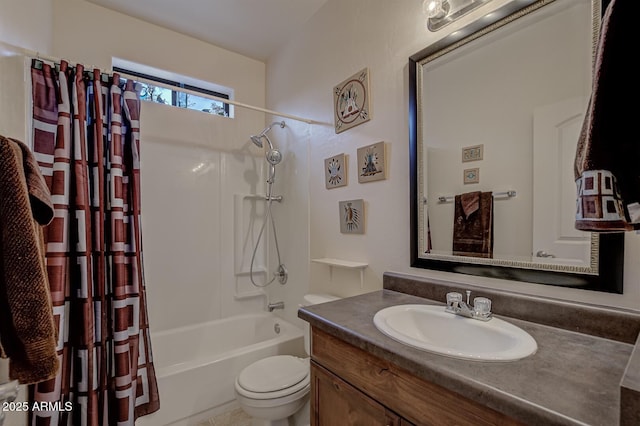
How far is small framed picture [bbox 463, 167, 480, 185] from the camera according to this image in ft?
3.80

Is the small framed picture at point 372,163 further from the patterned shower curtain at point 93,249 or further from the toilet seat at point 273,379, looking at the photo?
the patterned shower curtain at point 93,249

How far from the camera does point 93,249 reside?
1405 mm

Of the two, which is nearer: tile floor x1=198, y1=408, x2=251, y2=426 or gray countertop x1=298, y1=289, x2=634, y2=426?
gray countertop x1=298, y1=289, x2=634, y2=426

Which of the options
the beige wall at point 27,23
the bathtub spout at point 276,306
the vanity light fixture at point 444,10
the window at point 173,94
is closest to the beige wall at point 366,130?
the vanity light fixture at point 444,10

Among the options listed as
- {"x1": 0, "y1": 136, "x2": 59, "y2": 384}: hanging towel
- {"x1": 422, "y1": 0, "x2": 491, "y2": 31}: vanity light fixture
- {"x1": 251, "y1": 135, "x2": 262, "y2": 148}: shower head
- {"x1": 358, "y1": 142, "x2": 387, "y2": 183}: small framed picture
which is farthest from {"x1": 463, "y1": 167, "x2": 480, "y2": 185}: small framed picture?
{"x1": 251, "y1": 135, "x2": 262, "y2": 148}: shower head

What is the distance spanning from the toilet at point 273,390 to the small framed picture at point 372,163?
922 millimetres

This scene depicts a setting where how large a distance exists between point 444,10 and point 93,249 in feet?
6.56

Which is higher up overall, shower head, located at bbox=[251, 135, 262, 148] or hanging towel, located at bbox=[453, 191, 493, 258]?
shower head, located at bbox=[251, 135, 262, 148]

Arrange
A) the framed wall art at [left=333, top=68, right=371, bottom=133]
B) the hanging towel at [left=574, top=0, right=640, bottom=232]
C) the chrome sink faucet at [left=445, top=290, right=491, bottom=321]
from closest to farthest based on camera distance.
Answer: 1. the hanging towel at [left=574, top=0, right=640, bottom=232]
2. the chrome sink faucet at [left=445, top=290, right=491, bottom=321]
3. the framed wall art at [left=333, top=68, right=371, bottom=133]

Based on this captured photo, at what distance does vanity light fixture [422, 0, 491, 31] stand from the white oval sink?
1221 mm

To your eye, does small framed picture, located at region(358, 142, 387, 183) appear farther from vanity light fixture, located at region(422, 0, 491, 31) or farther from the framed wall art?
vanity light fixture, located at region(422, 0, 491, 31)

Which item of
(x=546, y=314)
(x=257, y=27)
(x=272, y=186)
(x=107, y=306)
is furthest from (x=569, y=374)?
(x=257, y=27)

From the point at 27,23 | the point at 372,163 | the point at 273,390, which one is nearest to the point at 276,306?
the point at 273,390

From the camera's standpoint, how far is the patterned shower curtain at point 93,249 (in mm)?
1306
